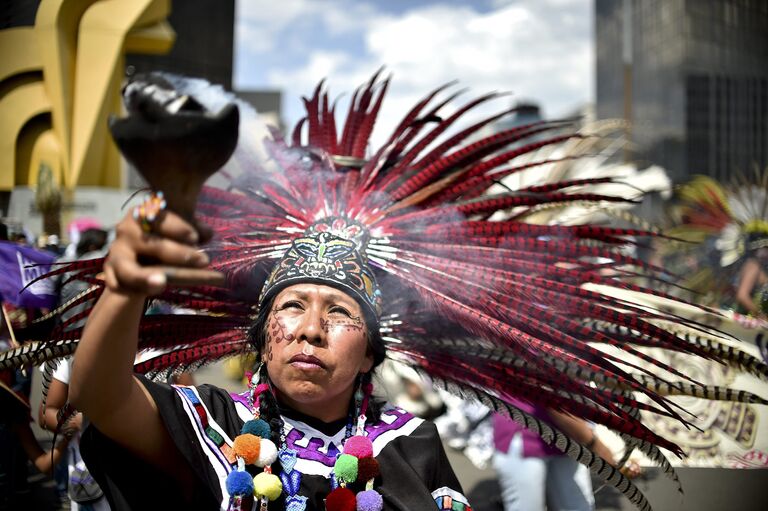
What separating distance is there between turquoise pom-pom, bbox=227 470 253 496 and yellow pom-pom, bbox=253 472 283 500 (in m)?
0.03

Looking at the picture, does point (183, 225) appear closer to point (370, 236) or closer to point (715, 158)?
point (370, 236)

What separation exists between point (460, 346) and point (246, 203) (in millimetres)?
910

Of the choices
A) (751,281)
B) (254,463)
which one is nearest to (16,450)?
(254,463)

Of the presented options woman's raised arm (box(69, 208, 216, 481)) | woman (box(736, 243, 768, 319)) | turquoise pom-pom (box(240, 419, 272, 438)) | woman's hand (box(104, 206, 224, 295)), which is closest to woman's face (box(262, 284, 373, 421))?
turquoise pom-pom (box(240, 419, 272, 438))

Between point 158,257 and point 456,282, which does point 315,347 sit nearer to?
point 456,282

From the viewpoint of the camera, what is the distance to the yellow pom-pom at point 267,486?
62.3 inches

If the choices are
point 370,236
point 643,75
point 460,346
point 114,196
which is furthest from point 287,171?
point 643,75

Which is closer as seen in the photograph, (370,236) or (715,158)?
(370,236)

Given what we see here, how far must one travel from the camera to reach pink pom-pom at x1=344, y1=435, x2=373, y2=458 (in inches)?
68.3

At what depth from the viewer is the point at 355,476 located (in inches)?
66.5

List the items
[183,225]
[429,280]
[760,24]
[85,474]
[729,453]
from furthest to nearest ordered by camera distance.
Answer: [760,24] < [729,453] < [85,474] < [429,280] < [183,225]

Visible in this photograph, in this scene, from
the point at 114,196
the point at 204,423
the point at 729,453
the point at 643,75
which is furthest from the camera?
the point at 643,75

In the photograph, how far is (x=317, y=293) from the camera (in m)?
1.83

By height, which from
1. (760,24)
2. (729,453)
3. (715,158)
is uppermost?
(760,24)
